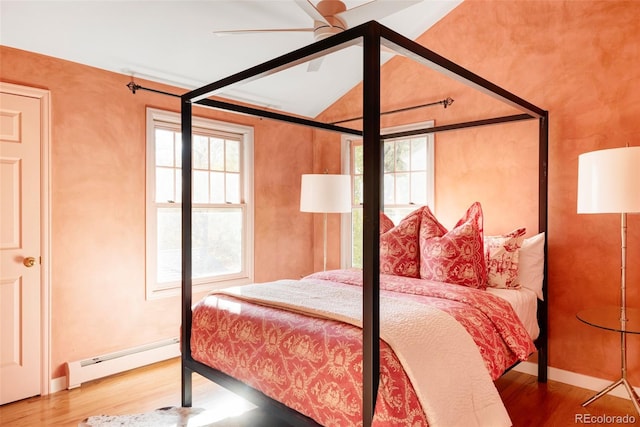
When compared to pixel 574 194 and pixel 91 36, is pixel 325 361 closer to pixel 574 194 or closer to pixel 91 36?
pixel 574 194

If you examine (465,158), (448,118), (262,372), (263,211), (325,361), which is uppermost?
(448,118)

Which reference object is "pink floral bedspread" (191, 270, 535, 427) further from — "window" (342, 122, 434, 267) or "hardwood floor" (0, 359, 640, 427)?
"window" (342, 122, 434, 267)

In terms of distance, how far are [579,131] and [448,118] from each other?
3.53 feet

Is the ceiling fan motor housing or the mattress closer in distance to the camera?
the ceiling fan motor housing

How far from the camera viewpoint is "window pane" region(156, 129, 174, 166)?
3.63 metres

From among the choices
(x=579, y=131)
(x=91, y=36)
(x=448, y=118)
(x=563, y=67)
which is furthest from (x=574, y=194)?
(x=91, y=36)

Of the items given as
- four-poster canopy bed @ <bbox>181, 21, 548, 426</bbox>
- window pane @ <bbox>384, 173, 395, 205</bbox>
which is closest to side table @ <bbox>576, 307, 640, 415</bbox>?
four-poster canopy bed @ <bbox>181, 21, 548, 426</bbox>

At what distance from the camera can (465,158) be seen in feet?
12.0

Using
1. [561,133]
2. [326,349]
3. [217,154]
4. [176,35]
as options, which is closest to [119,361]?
[217,154]

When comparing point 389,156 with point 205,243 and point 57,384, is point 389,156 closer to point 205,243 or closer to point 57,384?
point 205,243

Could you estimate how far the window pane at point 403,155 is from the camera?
13.7 ft

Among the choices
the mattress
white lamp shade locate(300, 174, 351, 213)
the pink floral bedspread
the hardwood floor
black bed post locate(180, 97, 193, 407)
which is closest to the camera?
the pink floral bedspread

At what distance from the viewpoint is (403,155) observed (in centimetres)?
422

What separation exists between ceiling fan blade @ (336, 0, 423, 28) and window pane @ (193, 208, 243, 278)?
2.30 meters
